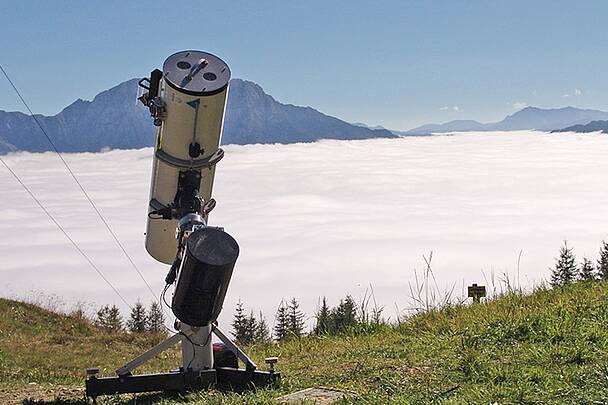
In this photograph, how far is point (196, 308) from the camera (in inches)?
262

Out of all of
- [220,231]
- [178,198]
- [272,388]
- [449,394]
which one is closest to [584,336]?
[449,394]

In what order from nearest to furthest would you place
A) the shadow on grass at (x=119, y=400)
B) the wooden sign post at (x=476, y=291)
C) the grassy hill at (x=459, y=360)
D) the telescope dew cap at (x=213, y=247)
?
1. the grassy hill at (x=459, y=360)
2. the telescope dew cap at (x=213, y=247)
3. the shadow on grass at (x=119, y=400)
4. the wooden sign post at (x=476, y=291)

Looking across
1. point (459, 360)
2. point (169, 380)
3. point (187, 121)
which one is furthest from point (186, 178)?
point (459, 360)

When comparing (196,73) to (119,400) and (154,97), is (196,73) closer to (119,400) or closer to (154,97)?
(154,97)

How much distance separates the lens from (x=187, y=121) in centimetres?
791

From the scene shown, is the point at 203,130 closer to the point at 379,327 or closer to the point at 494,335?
the point at 494,335

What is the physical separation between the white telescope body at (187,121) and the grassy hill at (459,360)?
2.40 metres

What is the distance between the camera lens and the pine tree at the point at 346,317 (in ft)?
39.0

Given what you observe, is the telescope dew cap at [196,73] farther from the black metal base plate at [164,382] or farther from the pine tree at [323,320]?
the pine tree at [323,320]

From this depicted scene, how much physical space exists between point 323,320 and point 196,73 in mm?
6226

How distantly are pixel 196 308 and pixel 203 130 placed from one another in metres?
Result: 2.26

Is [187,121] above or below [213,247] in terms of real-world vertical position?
above

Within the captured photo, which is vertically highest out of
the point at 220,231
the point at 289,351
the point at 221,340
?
the point at 220,231

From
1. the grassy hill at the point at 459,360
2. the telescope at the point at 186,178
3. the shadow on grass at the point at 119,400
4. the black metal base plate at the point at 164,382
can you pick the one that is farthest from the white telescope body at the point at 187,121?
the grassy hill at the point at 459,360
